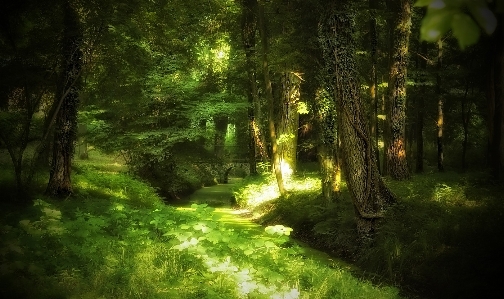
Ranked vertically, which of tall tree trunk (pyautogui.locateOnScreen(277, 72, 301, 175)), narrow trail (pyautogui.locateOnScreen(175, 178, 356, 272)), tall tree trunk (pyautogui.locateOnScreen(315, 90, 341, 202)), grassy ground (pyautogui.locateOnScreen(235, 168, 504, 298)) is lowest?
narrow trail (pyautogui.locateOnScreen(175, 178, 356, 272))

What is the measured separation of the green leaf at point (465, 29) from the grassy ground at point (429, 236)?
6.23 meters

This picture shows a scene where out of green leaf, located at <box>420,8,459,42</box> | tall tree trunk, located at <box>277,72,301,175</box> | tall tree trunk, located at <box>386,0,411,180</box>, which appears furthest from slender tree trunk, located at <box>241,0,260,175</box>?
green leaf, located at <box>420,8,459,42</box>

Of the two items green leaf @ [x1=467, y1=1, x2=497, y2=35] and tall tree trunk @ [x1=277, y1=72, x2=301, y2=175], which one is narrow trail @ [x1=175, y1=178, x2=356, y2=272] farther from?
green leaf @ [x1=467, y1=1, x2=497, y2=35]

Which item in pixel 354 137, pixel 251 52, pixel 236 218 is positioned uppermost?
pixel 251 52

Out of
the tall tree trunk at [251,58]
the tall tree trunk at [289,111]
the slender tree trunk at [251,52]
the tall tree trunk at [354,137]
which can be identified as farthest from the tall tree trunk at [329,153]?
the slender tree trunk at [251,52]

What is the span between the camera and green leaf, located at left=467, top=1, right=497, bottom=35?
1.30 meters

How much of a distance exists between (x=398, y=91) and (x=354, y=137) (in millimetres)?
5943

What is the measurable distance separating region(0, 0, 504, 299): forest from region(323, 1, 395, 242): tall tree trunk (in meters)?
0.04

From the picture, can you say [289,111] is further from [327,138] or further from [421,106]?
[421,106]

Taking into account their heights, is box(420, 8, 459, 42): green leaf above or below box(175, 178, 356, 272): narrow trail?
above

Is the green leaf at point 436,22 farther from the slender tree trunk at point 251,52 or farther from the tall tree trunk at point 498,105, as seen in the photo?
the slender tree trunk at point 251,52

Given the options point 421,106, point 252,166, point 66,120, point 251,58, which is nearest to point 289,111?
point 251,58

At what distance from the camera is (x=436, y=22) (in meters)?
1.39

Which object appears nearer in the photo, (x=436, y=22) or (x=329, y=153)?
(x=436, y=22)
